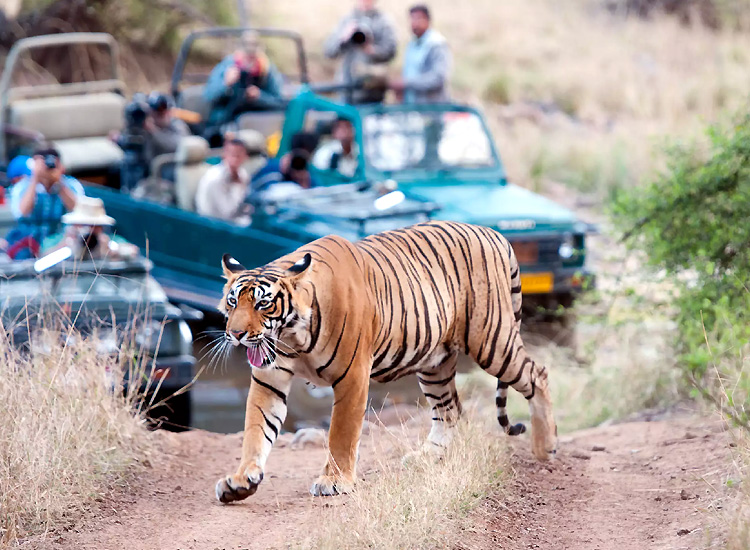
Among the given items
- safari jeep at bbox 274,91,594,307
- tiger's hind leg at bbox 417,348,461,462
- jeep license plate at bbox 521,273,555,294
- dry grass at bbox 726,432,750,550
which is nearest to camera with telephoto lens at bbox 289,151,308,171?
safari jeep at bbox 274,91,594,307

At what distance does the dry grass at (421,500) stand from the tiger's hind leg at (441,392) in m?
0.28

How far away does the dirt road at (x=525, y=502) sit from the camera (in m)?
4.32

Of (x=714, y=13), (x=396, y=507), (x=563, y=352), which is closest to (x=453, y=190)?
(x=563, y=352)

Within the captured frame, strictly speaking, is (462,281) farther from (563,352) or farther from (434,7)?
(434,7)

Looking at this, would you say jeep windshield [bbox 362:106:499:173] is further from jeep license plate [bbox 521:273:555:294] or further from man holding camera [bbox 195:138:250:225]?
jeep license plate [bbox 521:273:555:294]

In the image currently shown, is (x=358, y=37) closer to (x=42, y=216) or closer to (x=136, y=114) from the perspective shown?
(x=136, y=114)

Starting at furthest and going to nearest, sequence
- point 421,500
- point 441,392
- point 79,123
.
Answer: 1. point 79,123
2. point 441,392
3. point 421,500

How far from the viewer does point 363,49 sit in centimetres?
1103

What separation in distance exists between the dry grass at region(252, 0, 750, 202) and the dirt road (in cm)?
747

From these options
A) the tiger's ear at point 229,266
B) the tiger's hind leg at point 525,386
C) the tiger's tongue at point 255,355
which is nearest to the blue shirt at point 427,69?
the tiger's hind leg at point 525,386

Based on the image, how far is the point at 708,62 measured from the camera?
2033 cm

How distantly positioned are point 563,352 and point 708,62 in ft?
44.6

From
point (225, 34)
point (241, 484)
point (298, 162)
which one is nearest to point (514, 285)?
point (241, 484)

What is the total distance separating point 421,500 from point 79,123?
28.0 ft
